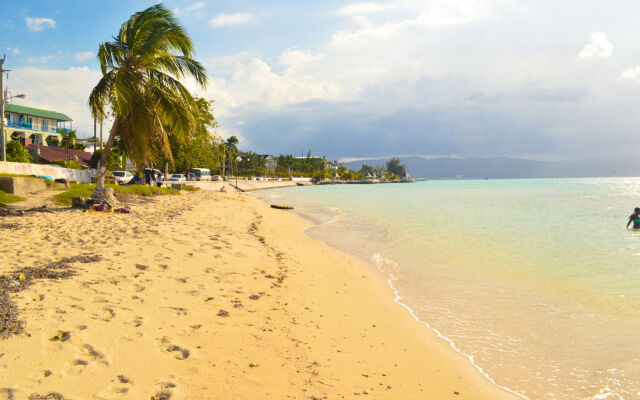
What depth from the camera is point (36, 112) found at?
60969 mm

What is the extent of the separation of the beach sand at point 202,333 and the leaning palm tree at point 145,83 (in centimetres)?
666

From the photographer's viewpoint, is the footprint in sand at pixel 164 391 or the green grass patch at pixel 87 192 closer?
the footprint in sand at pixel 164 391

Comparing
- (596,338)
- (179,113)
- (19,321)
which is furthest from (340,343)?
(179,113)

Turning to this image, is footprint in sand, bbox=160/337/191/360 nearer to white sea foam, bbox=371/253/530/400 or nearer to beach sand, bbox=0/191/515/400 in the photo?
beach sand, bbox=0/191/515/400

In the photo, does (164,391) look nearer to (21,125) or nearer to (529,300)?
(529,300)

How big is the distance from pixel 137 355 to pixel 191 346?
58 centimetres

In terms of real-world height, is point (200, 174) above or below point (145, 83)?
below

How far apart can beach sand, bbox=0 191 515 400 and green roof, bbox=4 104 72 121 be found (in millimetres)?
65994

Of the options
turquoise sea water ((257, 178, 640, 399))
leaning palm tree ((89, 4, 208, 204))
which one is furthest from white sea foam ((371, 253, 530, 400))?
leaning palm tree ((89, 4, 208, 204))

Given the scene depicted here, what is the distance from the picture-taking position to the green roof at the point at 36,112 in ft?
189

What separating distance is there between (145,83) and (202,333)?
522 inches

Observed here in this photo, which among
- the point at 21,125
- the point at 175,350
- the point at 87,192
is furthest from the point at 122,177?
the point at 175,350

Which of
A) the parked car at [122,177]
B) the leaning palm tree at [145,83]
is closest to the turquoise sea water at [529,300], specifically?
the leaning palm tree at [145,83]

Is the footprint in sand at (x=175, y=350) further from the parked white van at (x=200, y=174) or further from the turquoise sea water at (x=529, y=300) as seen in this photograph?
the parked white van at (x=200, y=174)
